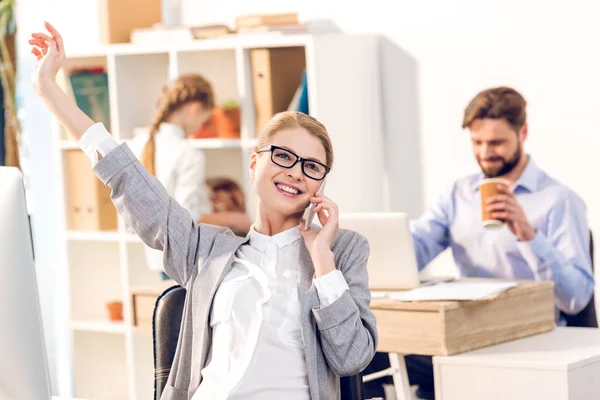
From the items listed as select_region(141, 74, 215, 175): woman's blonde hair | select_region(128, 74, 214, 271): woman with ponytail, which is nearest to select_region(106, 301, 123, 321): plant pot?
select_region(128, 74, 214, 271): woman with ponytail

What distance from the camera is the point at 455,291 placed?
279 centimetres

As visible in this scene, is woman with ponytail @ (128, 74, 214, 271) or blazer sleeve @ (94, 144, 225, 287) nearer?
blazer sleeve @ (94, 144, 225, 287)

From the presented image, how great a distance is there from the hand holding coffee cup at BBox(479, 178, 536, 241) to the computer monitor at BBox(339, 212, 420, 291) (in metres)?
0.41

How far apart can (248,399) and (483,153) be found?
2.08m

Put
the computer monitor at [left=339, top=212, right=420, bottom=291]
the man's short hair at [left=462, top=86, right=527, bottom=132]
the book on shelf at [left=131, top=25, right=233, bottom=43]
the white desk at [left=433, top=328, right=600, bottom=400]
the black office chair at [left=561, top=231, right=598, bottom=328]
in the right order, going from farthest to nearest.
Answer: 1. the book on shelf at [left=131, top=25, right=233, bottom=43]
2. the man's short hair at [left=462, top=86, right=527, bottom=132]
3. the black office chair at [left=561, top=231, right=598, bottom=328]
4. the computer monitor at [left=339, top=212, right=420, bottom=291]
5. the white desk at [left=433, top=328, right=600, bottom=400]

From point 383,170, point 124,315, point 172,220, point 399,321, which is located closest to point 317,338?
point 172,220

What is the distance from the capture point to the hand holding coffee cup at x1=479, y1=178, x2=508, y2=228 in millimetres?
3180

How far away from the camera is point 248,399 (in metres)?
1.88

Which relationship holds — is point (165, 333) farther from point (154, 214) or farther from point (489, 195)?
point (489, 195)

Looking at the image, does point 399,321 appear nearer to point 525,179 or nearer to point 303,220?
point 303,220

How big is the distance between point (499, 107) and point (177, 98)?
1.36 m

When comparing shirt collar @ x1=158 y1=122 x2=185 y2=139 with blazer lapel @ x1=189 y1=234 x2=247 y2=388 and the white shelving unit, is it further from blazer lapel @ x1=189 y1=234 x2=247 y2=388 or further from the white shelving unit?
blazer lapel @ x1=189 y1=234 x2=247 y2=388

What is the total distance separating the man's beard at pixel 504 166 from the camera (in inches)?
146

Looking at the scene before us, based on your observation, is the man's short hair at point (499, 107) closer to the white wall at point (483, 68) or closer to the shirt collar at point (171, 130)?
the white wall at point (483, 68)
